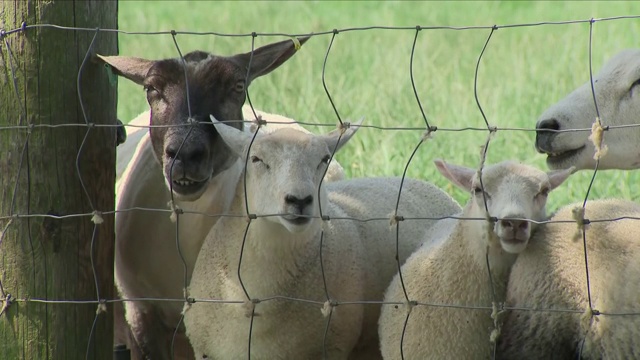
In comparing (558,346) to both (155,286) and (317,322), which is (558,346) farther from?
(155,286)

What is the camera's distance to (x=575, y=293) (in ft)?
13.0

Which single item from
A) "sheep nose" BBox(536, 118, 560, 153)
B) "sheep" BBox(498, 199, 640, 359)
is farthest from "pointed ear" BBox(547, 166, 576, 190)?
"sheep nose" BBox(536, 118, 560, 153)

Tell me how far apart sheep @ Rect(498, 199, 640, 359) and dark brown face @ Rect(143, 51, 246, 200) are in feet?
4.81

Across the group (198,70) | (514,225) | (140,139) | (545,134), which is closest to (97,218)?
(198,70)

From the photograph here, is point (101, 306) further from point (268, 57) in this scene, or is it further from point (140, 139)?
point (140, 139)

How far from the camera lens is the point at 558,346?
13.0 ft

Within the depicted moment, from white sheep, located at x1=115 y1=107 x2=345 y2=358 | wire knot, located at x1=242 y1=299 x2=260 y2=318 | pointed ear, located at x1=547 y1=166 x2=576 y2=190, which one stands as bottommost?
wire knot, located at x1=242 y1=299 x2=260 y2=318

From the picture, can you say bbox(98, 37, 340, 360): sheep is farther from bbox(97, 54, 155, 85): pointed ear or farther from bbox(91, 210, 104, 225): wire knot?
bbox(91, 210, 104, 225): wire knot

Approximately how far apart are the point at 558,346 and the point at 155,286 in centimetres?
228

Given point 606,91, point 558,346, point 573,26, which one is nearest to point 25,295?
point 558,346

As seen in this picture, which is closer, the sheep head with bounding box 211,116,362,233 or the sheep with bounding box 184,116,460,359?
the sheep head with bounding box 211,116,362,233

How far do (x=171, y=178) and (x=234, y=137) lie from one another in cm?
35

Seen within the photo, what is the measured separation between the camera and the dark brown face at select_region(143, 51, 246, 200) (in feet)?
14.8

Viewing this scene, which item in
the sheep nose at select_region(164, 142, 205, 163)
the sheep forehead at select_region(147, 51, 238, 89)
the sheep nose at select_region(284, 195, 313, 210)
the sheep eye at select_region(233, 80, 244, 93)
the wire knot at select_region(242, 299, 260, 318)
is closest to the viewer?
the sheep nose at select_region(284, 195, 313, 210)
